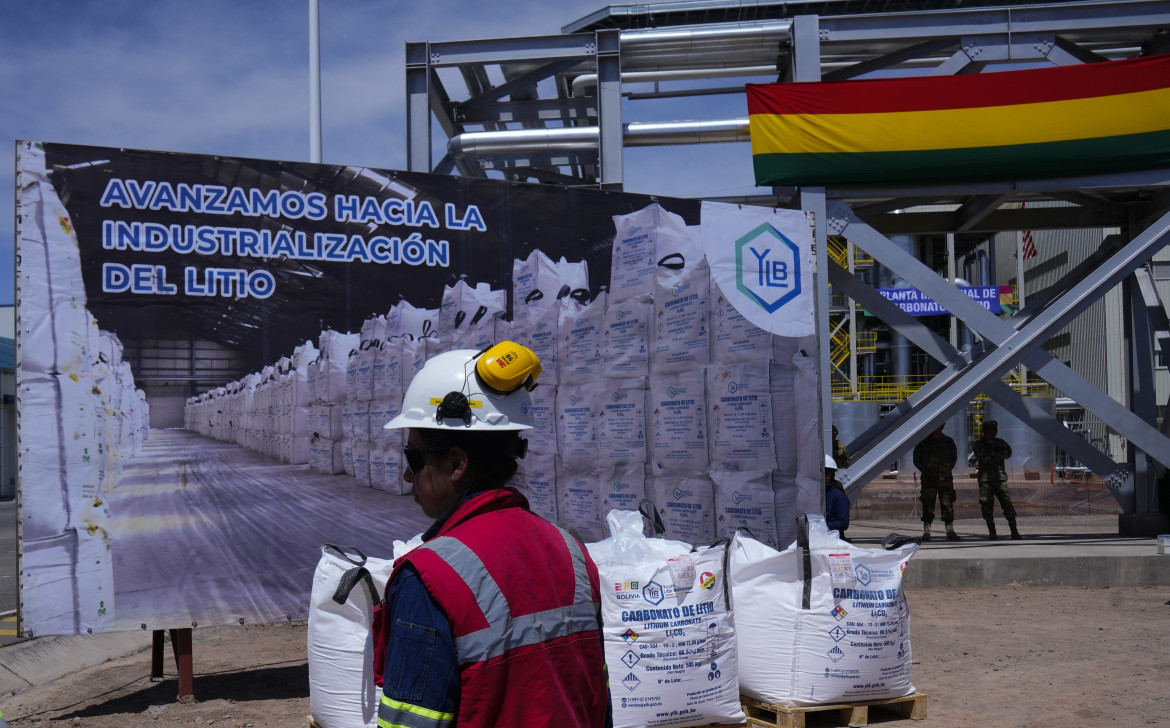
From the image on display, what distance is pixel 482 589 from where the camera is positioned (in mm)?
1795

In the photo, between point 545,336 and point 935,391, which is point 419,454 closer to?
point 545,336

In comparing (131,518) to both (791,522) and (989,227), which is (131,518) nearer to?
(791,522)

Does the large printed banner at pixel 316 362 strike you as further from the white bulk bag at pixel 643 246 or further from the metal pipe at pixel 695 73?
the metal pipe at pixel 695 73

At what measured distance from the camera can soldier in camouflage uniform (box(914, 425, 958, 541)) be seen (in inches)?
511

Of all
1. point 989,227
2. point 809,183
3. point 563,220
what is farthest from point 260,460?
point 989,227

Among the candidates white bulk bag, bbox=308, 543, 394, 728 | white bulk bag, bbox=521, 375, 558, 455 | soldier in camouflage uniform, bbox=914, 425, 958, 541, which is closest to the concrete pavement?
soldier in camouflage uniform, bbox=914, 425, 958, 541

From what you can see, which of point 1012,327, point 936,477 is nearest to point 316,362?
point 1012,327

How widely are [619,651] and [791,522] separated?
Answer: 2.04m

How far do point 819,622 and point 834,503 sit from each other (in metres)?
2.37

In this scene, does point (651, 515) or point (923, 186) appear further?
point (923, 186)

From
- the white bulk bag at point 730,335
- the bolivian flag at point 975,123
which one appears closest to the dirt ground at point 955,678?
the white bulk bag at point 730,335

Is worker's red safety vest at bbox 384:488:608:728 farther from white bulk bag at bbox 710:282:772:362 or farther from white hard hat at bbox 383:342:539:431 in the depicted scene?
white bulk bag at bbox 710:282:772:362

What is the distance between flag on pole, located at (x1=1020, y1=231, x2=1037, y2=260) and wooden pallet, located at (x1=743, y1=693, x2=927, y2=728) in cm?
3517

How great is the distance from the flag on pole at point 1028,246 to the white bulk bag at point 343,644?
3706 centimetres
